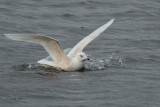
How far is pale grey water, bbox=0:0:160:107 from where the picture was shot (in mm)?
12812

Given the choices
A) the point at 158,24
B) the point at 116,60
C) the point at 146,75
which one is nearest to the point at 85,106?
the point at 146,75

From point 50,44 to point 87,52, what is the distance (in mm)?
2483

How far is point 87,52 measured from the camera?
57.2 ft

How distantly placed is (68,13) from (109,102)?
1046cm

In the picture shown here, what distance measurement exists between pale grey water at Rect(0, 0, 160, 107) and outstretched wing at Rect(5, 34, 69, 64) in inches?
17.6

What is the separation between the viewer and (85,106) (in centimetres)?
1221

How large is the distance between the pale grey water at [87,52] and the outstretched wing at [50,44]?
45 cm

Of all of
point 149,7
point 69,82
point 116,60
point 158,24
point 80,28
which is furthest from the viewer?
point 149,7

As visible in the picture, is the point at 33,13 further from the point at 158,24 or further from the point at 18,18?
the point at 158,24

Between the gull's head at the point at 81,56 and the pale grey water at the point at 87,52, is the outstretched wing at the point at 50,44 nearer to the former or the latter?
the gull's head at the point at 81,56

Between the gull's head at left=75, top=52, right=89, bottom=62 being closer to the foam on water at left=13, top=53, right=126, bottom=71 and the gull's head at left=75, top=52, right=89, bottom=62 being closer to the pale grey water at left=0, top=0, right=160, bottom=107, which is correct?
the pale grey water at left=0, top=0, right=160, bottom=107

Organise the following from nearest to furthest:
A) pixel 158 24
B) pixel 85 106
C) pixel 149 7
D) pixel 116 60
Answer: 1. pixel 85 106
2. pixel 116 60
3. pixel 158 24
4. pixel 149 7

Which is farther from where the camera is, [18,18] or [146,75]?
[18,18]

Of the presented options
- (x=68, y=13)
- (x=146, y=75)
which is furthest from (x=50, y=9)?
(x=146, y=75)
